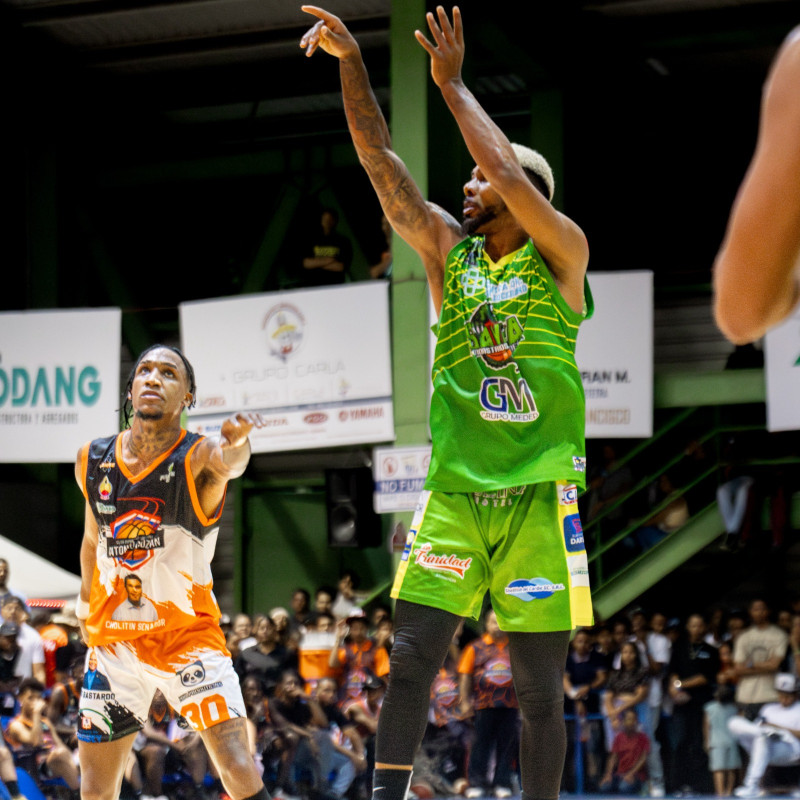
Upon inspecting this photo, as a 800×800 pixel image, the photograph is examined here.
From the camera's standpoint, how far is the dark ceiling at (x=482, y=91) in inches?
543

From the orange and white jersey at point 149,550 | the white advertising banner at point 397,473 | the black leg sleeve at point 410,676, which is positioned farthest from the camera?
the white advertising banner at point 397,473

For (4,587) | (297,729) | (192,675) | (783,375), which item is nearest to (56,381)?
(4,587)

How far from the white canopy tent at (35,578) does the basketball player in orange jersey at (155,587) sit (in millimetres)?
9330

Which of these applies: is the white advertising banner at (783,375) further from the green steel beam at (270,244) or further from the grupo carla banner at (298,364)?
the green steel beam at (270,244)

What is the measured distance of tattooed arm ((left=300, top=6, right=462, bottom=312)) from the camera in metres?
3.99

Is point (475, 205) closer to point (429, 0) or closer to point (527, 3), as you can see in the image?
point (429, 0)

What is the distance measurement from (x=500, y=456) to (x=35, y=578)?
1094 centimetres

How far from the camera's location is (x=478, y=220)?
3.93 meters

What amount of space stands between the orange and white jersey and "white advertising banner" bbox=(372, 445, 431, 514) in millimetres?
5838

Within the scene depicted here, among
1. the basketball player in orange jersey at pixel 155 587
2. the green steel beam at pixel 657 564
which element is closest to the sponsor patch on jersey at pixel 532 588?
the basketball player in orange jersey at pixel 155 587

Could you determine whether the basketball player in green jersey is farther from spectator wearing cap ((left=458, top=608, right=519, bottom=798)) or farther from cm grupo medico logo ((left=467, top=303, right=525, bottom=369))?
spectator wearing cap ((left=458, top=608, right=519, bottom=798))

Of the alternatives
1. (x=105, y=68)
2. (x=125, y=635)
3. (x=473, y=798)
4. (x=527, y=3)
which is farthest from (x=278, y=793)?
(x=105, y=68)

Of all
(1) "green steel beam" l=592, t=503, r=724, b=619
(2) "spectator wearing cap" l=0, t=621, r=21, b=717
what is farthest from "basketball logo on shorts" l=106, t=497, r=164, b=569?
(1) "green steel beam" l=592, t=503, r=724, b=619

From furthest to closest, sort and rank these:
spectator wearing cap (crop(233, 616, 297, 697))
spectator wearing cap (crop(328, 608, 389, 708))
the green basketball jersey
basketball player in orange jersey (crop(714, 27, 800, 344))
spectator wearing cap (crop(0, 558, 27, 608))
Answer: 1. spectator wearing cap (crop(0, 558, 27, 608))
2. spectator wearing cap (crop(233, 616, 297, 697))
3. spectator wearing cap (crop(328, 608, 389, 708))
4. the green basketball jersey
5. basketball player in orange jersey (crop(714, 27, 800, 344))
